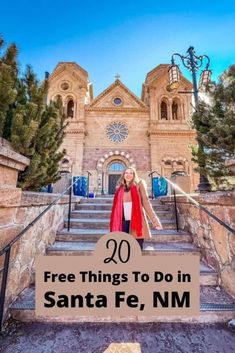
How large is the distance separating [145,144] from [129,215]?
590 inches

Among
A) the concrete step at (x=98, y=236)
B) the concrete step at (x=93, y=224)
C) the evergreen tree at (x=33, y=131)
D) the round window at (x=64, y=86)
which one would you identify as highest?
the round window at (x=64, y=86)

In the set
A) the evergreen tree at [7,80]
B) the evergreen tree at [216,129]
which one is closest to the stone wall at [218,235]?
the evergreen tree at [7,80]

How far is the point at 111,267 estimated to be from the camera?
5.49ft

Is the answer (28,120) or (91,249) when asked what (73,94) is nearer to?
(28,120)

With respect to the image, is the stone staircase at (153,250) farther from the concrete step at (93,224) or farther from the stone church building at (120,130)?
the stone church building at (120,130)

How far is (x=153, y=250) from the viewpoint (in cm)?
293

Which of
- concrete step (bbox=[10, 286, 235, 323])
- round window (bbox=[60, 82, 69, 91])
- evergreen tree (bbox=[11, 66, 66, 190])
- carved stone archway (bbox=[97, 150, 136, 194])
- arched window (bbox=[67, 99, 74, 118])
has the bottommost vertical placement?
concrete step (bbox=[10, 286, 235, 323])

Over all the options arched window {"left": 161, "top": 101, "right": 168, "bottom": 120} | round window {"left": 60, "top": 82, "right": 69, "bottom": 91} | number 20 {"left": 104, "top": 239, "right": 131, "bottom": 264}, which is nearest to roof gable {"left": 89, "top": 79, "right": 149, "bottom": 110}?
arched window {"left": 161, "top": 101, "right": 168, "bottom": 120}

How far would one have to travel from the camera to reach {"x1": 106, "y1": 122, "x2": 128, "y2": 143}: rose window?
17.0 metres

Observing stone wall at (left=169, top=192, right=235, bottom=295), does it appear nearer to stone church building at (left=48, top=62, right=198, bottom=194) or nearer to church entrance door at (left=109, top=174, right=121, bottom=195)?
stone church building at (left=48, top=62, right=198, bottom=194)

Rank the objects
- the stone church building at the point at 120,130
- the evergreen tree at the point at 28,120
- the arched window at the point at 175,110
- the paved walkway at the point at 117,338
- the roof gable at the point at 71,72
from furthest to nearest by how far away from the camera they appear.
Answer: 1. the arched window at the point at 175,110
2. the roof gable at the point at 71,72
3. the stone church building at the point at 120,130
4. the evergreen tree at the point at 28,120
5. the paved walkway at the point at 117,338

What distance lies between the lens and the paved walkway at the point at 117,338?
5.35ft

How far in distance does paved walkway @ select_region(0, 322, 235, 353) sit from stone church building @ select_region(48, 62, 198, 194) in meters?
13.7

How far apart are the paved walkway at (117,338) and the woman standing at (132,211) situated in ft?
3.45
